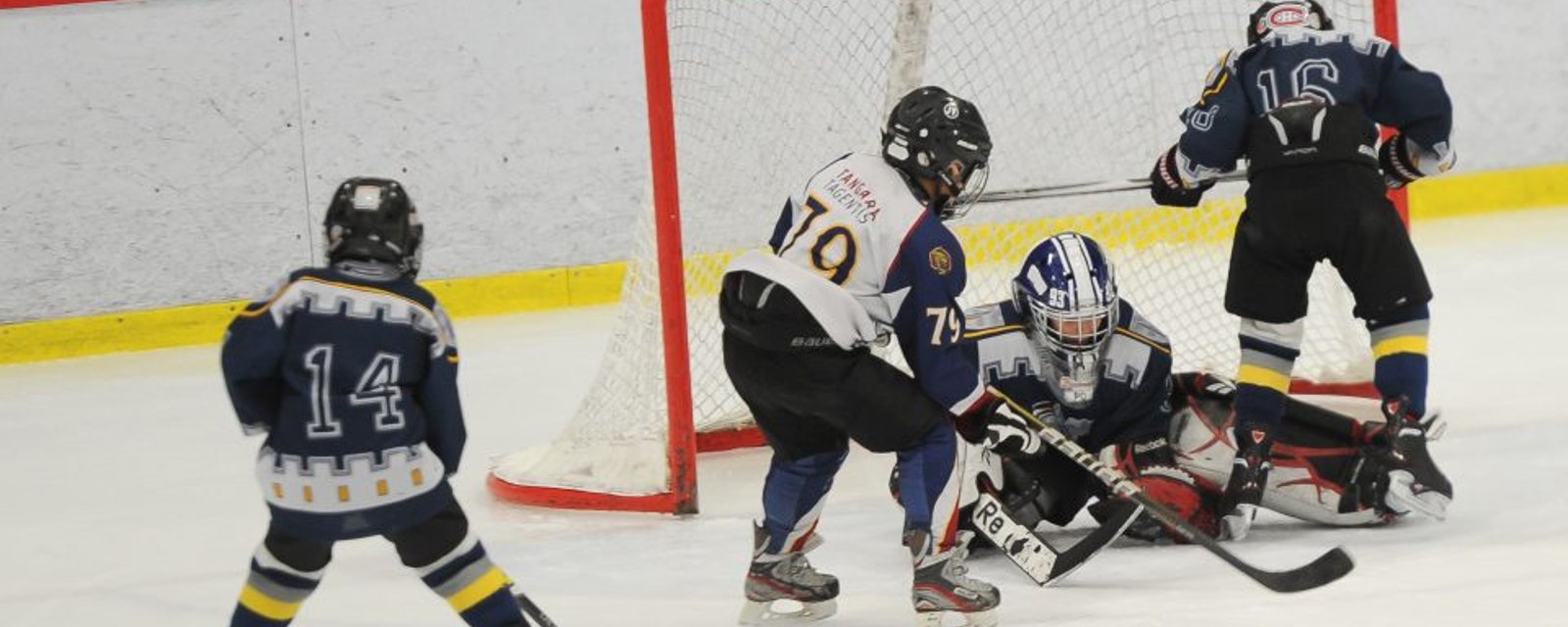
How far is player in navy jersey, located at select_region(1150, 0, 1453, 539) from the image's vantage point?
14.9 ft

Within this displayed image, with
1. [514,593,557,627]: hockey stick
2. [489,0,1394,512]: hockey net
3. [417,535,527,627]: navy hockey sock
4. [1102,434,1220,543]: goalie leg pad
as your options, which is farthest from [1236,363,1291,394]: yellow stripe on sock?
[417,535,527,627]: navy hockey sock

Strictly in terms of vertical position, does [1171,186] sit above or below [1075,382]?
above

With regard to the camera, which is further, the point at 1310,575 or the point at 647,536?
the point at 647,536

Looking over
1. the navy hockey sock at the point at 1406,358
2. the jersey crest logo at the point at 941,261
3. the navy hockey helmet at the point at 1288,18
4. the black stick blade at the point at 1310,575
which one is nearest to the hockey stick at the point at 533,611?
the jersey crest logo at the point at 941,261

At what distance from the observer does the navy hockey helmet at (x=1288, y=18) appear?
4652 mm

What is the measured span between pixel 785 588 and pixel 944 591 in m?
0.32

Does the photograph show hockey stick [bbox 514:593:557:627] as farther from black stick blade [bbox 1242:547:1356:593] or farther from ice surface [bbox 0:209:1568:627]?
black stick blade [bbox 1242:547:1356:593]

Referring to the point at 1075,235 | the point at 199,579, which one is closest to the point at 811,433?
the point at 1075,235

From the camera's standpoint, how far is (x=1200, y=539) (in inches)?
167

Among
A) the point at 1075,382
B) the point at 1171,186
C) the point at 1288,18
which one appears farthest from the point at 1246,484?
the point at 1288,18

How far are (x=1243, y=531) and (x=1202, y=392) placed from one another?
13.5 inches

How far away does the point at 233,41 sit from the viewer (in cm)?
747

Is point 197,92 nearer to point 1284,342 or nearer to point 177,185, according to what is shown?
point 177,185

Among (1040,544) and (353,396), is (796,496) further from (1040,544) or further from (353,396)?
(353,396)
